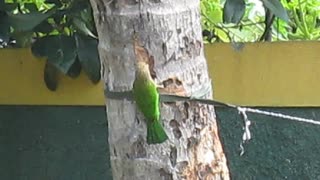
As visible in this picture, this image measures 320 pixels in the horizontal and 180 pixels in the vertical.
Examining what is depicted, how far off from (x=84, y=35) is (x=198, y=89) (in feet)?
3.47

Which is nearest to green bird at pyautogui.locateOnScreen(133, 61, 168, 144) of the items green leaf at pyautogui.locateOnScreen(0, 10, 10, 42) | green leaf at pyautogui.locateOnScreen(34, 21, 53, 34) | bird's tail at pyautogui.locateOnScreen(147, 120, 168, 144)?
bird's tail at pyautogui.locateOnScreen(147, 120, 168, 144)

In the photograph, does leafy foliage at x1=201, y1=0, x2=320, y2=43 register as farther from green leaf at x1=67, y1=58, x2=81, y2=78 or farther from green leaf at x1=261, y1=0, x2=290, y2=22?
green leaf at x1=67, y1=58, x2=81, y2=78

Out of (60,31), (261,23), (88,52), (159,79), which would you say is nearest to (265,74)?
(261,23)

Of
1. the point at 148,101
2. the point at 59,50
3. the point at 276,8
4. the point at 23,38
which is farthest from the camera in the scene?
the point at 23,38

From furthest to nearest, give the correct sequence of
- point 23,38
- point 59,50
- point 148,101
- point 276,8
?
point 23,38 < point 59,50 < point 276,8 < point 148,101

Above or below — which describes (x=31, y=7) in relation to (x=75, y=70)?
above

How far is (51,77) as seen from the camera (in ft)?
8.90

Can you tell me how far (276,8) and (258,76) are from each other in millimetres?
321

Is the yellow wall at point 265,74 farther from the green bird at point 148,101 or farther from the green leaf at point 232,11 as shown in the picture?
the green bird at point 148,101

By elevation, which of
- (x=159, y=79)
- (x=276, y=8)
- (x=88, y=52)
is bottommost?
(x=159, y=79)

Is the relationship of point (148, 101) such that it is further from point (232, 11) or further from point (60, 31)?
point (60, 31)

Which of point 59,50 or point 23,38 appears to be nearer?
point 59,50

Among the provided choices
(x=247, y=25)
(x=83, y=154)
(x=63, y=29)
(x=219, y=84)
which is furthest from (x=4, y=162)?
(x=247, y=25)

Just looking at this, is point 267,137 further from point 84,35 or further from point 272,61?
point 84,35
